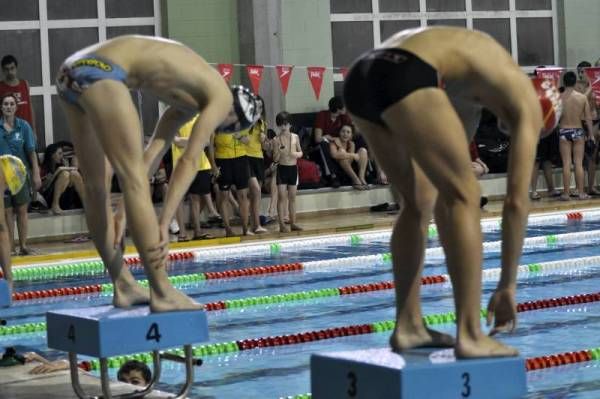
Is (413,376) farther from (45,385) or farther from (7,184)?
(7,184)

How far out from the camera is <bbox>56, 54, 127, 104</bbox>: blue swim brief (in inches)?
193

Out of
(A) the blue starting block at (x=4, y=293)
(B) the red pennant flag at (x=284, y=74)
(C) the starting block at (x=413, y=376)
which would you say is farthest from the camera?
(B) the red pennant flag at (x=284, y=74)

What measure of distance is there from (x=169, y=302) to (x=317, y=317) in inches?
123

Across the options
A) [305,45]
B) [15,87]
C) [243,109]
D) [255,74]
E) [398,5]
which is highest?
[398,5]

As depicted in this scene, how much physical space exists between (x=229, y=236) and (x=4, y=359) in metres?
6.34

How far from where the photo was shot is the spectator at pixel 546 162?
15289 mm

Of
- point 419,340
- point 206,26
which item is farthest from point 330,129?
point 419,340

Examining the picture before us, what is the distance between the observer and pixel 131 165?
4832 millimetres

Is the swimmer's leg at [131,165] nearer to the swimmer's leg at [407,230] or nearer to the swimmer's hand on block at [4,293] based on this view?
the swimmer's leg at [407,230]

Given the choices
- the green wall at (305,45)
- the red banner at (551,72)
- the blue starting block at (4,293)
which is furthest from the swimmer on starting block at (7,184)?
the red banner at (551,72)

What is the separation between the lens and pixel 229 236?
12.4 metres

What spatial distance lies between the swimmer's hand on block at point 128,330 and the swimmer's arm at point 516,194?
4.96 ft

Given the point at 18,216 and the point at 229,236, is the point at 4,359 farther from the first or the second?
the point at 229,236

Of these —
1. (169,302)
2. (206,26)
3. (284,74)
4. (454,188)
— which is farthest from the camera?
(206,26)
